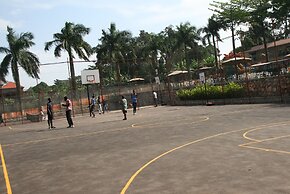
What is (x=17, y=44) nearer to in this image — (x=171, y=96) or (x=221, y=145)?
(x=171, y=96)

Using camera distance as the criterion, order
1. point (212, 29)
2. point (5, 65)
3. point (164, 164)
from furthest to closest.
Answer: point (212, 29)
point (5, 65)
point (164, 164)

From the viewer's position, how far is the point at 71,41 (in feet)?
159

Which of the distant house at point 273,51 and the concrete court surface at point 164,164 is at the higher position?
the distant house at point 273,51

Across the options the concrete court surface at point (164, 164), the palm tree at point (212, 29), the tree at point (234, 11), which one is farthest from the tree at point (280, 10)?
the palm tree at point (212, 29)

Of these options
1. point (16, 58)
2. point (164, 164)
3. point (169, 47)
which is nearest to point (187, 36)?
point (169, 47)

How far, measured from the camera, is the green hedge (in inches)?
1144

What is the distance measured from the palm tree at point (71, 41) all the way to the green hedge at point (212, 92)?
18.0 metres

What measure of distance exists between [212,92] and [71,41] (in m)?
24.0

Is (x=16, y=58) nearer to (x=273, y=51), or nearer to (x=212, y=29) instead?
(x=212, y=29)

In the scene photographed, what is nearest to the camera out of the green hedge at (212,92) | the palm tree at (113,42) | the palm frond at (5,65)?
the green hedge at (212,92)

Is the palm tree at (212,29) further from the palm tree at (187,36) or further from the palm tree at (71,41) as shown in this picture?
the palm tree at (71,41)

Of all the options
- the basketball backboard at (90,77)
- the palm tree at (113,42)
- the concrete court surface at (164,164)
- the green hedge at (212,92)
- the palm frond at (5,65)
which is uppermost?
the palm tree at (113,42)

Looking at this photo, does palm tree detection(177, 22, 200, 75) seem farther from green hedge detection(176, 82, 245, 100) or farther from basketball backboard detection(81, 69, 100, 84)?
green hedge detection(176, 82, 245, 100)

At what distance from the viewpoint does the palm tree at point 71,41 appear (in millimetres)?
47906
